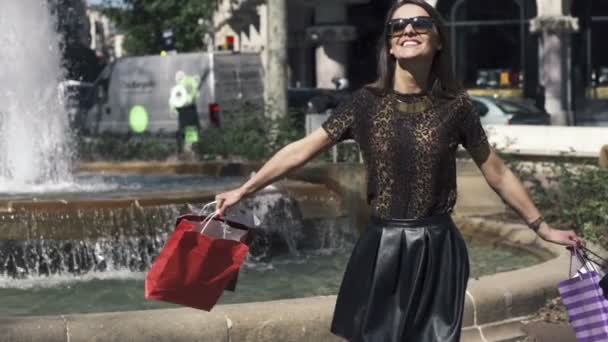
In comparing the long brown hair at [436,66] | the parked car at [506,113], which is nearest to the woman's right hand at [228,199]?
the long brown hair at [436,66]

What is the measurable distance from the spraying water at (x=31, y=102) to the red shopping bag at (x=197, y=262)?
26.9ft

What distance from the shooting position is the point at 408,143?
4504 mm

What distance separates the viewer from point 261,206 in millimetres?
9945

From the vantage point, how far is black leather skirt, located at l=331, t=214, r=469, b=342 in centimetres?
453

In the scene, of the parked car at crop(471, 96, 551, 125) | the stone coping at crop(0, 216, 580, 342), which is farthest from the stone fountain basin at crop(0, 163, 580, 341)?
the parked car at crop(471, 96, 551, 125)

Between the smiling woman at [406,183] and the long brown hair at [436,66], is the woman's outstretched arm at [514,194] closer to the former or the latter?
the smiling woman at [406,183]

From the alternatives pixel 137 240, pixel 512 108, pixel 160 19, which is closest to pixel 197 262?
pixel 137 240

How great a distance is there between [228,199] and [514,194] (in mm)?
1008

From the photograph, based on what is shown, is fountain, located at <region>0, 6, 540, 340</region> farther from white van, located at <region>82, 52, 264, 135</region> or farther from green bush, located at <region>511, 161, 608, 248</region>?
white van, located at <region>82, 52, 264, 135</region>

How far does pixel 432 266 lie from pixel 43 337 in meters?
1.93

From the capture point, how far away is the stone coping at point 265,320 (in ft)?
18.7

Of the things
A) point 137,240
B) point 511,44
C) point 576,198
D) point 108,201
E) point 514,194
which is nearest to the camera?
point 514,194

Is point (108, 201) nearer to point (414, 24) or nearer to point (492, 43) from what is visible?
point (414, 24)

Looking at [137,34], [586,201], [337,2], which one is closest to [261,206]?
[586,201]
